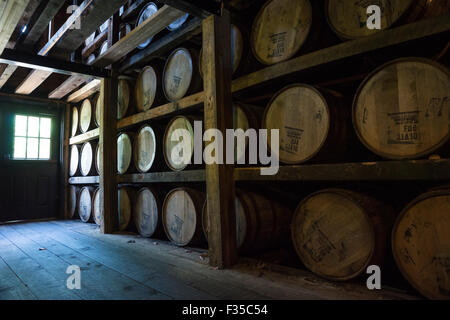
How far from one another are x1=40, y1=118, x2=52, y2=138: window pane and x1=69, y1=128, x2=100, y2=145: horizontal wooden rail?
0.80 meters

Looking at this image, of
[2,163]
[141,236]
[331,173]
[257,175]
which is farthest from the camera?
[2,163]

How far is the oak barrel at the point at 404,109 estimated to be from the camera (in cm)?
174

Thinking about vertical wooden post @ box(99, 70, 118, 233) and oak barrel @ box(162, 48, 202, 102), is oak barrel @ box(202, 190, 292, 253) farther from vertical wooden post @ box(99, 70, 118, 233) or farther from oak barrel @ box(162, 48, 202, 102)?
vertical wooden post @ box(99, 70, 118, 233)

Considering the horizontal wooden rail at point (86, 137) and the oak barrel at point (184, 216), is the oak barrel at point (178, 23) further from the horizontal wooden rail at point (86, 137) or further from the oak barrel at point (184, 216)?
the horizontal wooden rail at point (86, 137)

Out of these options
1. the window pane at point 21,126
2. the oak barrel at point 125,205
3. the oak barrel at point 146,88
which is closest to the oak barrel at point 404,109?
the oak barrel at point 146,88

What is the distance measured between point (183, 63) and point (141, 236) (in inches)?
96.0

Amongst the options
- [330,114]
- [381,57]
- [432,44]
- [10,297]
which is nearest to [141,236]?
[10,297]

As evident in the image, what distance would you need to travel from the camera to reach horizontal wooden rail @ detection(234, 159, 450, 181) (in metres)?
1.74

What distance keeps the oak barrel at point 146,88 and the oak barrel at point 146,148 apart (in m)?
0.35

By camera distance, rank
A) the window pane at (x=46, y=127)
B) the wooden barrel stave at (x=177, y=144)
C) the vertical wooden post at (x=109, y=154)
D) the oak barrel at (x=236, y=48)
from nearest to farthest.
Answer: the oak barrel at (x=236, y=48) → the wooden barrel stave at (x=177, y=144) → the vertical wooden post at (x=109, y=154) → the window pane at (x=46, y=127)

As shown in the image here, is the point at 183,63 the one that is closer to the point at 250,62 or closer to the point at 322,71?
the point at 250,62

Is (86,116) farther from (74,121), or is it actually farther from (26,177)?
(26,177)

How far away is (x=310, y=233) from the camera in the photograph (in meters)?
2.34

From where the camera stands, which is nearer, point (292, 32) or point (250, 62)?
point (292, 32)
